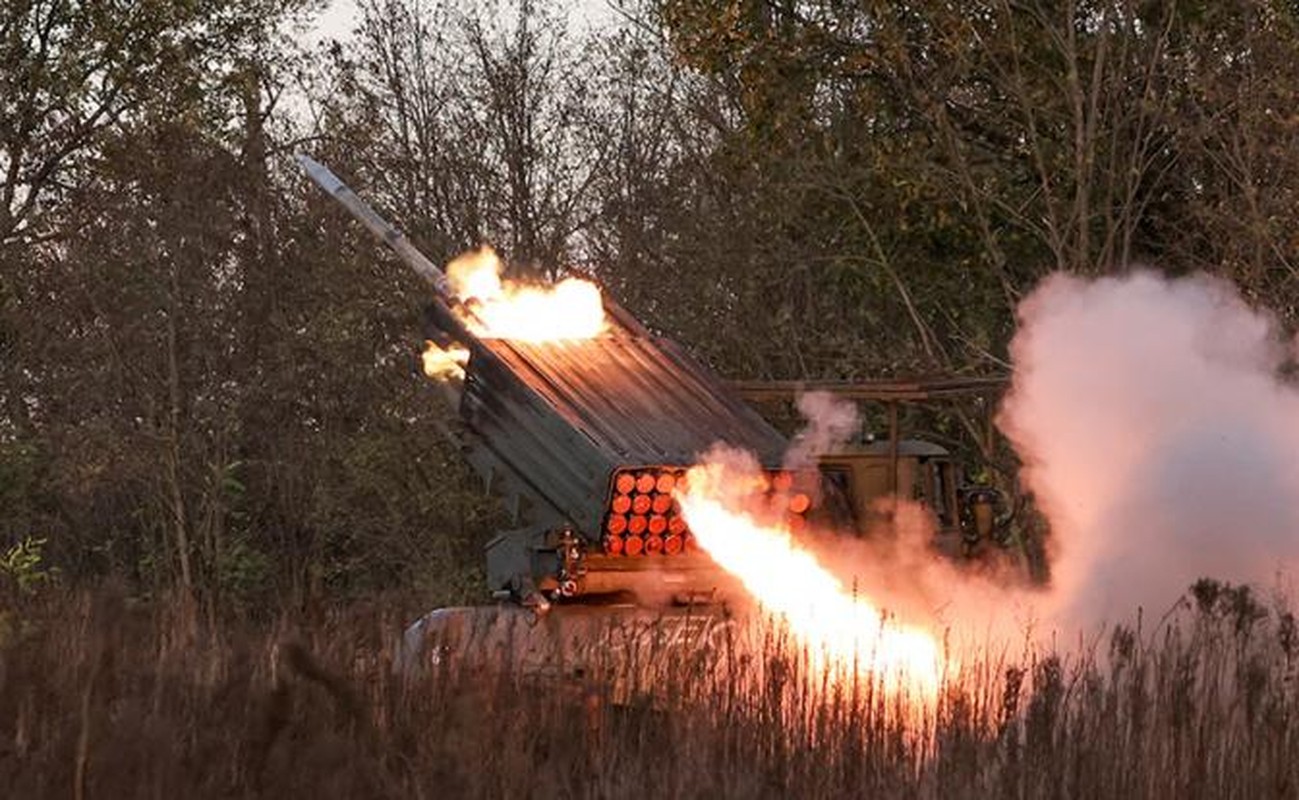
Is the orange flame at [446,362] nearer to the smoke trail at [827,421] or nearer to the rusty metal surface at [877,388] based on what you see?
the rusty metal surface at [877,388]

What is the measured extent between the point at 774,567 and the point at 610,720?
14.1 ft

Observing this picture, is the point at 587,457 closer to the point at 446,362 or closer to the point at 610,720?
the point at 446,362

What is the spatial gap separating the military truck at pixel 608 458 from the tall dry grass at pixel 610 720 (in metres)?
2.29

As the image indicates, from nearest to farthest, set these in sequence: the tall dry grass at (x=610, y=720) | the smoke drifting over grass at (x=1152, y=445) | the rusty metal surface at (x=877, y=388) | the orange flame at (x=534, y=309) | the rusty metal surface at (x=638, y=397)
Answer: the tall dry grass at (x=610, y=720) → the rusty metal surface at (x=638, y=397) → the smoke drifting over grass at (x=1152, y=445) → the orange flame at (x=534, y=309) → the rusty metal surface at (x=877, y=388)

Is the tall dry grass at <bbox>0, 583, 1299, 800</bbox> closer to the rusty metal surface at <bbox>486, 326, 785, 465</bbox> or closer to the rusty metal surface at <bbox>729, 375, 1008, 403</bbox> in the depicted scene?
the rusty metal surface at <bbox>486, 326, 785, 465</bbox>

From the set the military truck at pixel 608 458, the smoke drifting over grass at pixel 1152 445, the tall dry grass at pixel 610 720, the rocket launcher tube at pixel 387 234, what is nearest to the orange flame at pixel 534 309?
the military truck at pixel 608 458

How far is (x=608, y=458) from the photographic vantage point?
11.9m

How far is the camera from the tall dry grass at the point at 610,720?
20.2 feet

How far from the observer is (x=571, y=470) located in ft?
39.8

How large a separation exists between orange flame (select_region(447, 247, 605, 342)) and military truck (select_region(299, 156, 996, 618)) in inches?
3.9

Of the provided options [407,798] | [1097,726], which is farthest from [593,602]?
[407,798]

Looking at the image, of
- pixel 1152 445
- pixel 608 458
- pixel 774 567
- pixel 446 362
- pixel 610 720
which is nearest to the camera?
pixel 610 720

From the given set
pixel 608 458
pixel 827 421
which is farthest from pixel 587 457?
pixel 827 421

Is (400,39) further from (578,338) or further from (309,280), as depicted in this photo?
(578,338)
